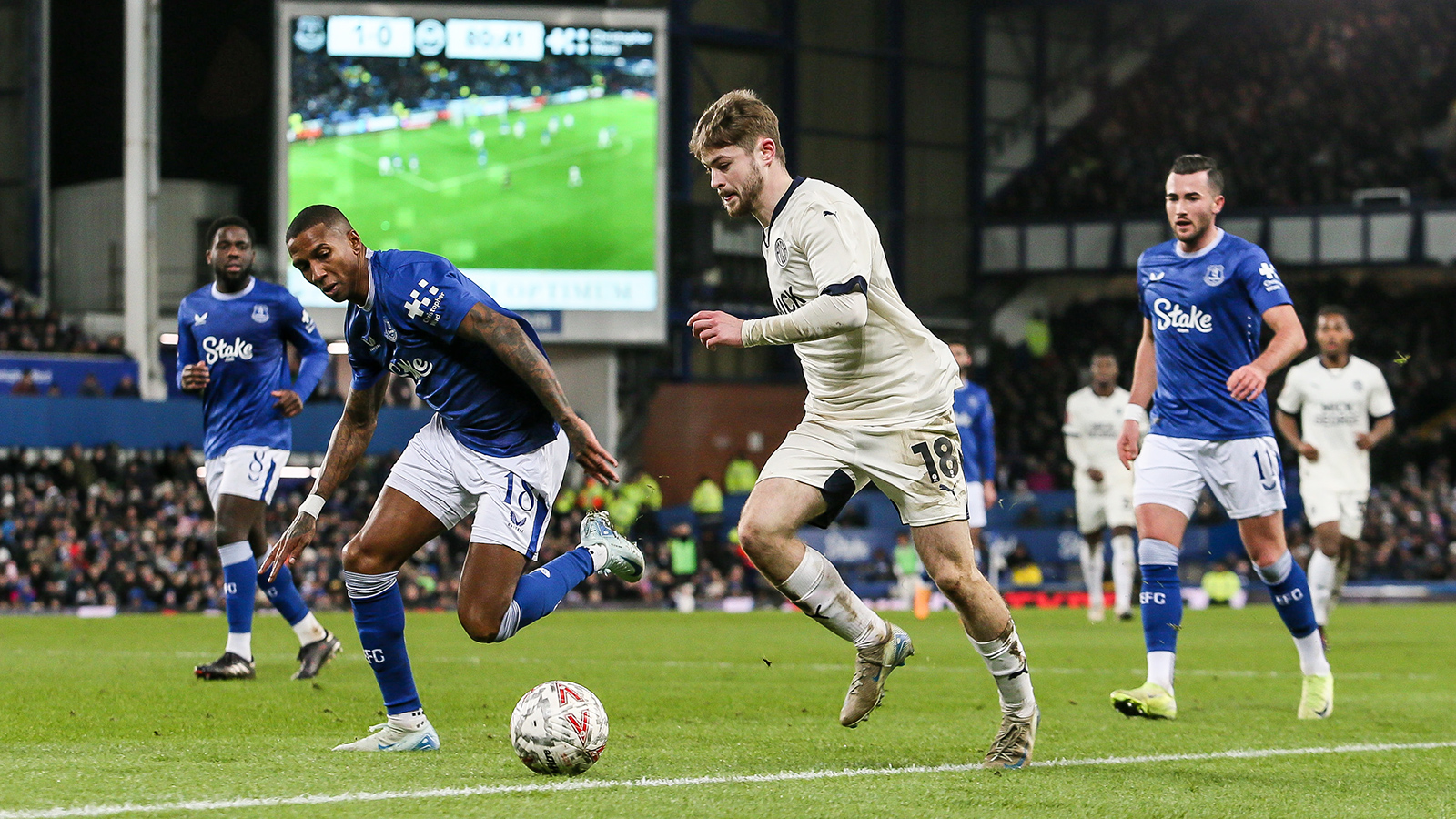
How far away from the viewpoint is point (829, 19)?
134 ft

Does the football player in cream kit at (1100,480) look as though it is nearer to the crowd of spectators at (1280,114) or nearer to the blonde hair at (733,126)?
the blonde hair at (733,126)

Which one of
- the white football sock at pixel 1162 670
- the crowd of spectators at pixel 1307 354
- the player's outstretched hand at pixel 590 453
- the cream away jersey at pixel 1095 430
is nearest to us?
the player's outstretched hand at pixel 590 453

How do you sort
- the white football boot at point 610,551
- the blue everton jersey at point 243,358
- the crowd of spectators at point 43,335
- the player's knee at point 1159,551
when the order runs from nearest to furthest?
the white football boot at point 610,551 < the player's knee at point 1159,551 < the blue everton jersey at point 243,358 < the crowd of spectators at point 43,335

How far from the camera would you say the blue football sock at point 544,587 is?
21.1 ft

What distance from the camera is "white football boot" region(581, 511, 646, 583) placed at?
686 cm

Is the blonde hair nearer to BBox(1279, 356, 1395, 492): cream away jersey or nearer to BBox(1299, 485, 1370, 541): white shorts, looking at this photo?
BBox(1279, 356, 1395, 492): cream away jersey

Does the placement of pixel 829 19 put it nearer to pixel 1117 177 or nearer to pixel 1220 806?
pixel 1117 177

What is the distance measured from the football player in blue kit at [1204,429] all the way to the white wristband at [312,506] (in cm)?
365

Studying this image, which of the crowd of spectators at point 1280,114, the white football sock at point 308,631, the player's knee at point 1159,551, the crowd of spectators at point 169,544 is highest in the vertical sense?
the crowd of spectators at point 1280,114

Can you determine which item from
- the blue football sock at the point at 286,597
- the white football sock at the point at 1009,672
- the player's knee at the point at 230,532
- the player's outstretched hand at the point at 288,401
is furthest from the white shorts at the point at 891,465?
the player's knee at the point at 230,532

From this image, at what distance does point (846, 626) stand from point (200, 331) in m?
5.21

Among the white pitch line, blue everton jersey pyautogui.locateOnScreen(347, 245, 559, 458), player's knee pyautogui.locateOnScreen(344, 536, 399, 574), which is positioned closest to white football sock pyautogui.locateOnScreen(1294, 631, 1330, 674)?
the white pitch line

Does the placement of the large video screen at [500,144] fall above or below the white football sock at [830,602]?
above

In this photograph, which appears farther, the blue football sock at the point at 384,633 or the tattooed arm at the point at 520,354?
the blue football sock at the point at 384,633
